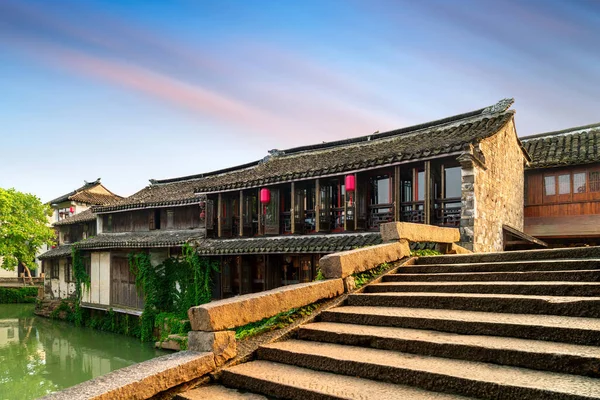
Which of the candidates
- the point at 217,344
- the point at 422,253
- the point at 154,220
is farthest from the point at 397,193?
the point at 154,220

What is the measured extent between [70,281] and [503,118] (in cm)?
2370

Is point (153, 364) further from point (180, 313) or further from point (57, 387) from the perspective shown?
point (180, 313)

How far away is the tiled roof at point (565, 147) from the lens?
13.9 meters

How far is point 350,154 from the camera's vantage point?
50.6ft

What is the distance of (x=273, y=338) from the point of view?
450cm

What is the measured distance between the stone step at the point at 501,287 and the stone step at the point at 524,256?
42.7 inches

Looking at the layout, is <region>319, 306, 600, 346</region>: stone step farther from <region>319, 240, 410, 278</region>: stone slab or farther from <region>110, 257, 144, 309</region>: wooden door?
<region>110, 257, 144, 309</region>: wooden door

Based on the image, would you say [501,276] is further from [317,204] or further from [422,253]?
[317,204]

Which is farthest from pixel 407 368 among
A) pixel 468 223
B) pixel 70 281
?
pixel 70 281

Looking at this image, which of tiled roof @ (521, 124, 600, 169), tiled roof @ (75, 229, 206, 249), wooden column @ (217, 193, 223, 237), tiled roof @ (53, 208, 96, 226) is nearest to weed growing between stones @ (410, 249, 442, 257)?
tiled roof @ (521, 124, 600, 169)

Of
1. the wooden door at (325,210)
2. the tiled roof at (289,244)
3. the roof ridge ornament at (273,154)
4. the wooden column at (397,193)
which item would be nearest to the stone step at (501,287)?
the tiled roof at (289,244)

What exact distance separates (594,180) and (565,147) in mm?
1910

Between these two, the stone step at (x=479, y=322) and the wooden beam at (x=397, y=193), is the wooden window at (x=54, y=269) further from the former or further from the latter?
the stone step at (x=479, y=322)

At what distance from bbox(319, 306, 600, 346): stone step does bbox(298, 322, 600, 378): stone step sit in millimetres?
76
